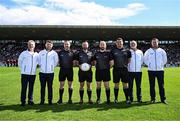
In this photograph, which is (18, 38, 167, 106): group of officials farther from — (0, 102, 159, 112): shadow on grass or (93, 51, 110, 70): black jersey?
(0, 102, 159, 112): shadow on grass

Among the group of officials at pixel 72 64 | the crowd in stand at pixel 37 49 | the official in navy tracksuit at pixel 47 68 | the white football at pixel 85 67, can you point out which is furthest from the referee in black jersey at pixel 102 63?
the crowd in stand at pixel 37 49

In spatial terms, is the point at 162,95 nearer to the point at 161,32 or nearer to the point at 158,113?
the point at 158,113

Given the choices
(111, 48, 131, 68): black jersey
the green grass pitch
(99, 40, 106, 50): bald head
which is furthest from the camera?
(111, 48, 131, 68): black jersey

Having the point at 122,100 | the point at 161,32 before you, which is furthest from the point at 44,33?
the point at 122,100

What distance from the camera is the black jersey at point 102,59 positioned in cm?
1177

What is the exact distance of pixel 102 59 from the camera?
11.8 metres

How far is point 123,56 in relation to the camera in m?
11.8

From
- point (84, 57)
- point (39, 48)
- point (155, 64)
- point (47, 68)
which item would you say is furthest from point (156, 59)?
point (39, 48)

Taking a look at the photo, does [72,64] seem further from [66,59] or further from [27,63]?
[27,63]

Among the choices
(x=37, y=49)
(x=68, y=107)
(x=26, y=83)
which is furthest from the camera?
(x=37, y=49)

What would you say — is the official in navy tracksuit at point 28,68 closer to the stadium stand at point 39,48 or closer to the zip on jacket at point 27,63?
the zip on jacket at point 27,63

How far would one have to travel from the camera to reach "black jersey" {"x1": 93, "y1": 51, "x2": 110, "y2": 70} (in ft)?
38.6

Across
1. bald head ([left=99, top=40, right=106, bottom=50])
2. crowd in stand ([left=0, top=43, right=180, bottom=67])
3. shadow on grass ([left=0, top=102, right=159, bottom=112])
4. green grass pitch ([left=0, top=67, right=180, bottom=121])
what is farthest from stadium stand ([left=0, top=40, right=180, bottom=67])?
green grass pitch ([left=0, top=67, right=180, bottom=121])

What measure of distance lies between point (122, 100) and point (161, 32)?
138 feet
